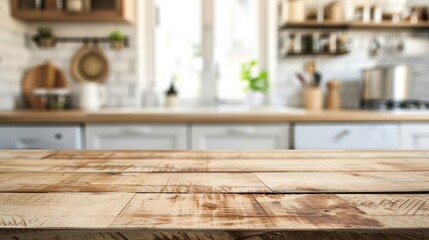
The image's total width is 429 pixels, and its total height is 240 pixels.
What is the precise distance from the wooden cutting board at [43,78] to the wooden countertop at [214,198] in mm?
1920

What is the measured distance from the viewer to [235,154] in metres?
0.92

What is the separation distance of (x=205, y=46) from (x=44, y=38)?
46.7 inches

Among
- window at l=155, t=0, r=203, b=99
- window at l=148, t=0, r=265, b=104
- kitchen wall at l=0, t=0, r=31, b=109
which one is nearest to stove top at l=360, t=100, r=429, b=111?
window at l=148, t=0, r=265, b=104

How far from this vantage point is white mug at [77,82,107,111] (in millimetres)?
2416

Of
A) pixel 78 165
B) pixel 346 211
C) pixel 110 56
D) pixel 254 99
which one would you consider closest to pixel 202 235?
pixel 346 211

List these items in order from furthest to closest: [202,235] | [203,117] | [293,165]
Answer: [203,117] < [293,165] < [202,235]

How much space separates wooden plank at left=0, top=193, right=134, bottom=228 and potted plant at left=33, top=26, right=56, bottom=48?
230cm

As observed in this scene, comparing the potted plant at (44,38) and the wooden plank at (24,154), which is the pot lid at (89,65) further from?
the wooden plank at (24,154)

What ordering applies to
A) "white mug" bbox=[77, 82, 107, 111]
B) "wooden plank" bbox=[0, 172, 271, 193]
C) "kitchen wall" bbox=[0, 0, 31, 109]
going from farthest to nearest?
"white mug" bbox=[77, 82, 107, 111], "kitchen wall" bbox=[0, 0, 31, 109], "wooden plank" bbox=[0, 172, 271, 193]

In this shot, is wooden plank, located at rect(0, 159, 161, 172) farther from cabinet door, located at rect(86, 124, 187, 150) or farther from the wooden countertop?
cabinet door, located at rect(86, 124, 187, 150)

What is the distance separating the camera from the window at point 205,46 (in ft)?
9.05

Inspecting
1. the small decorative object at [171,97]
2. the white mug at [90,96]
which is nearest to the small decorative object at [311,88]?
the small decorative object at [171,97]

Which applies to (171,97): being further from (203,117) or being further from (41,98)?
(41,98)

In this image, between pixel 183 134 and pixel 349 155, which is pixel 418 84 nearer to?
pixel 183 134
